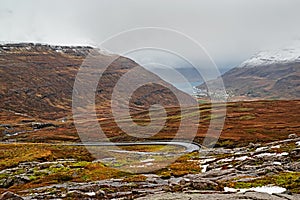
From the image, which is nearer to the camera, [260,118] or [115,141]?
[115,141]

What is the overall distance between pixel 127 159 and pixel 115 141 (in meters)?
55.2

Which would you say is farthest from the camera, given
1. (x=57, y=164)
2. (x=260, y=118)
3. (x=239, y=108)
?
(x=239, y=108)

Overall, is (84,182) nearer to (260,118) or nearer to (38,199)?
(38,199)

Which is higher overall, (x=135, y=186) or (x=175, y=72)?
(x=175, y=72)

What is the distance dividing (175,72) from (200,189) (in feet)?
40.9

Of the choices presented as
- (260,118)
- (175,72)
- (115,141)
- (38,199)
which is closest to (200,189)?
(175,72)

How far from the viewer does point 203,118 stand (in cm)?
16975

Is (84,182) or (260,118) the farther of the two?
(260,118)

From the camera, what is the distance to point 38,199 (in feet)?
132

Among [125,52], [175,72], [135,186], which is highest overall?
[125,52]

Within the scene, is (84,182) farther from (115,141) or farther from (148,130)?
(148,130)

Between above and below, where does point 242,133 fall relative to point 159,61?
below

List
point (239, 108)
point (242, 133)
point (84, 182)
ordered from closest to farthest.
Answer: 1. point (84, 182)
2. point (242, 133)
3. point (239, 108)

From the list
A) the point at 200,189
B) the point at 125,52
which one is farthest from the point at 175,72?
the point at 200,189
